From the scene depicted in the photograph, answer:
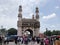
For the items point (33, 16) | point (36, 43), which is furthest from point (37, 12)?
point (36, 43)

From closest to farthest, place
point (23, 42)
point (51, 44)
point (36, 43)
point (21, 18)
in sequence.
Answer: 1. point (51, 44)
2. point (23, 42)
3. point (36, 43)
4. point (21, 18)

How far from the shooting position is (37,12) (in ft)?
272

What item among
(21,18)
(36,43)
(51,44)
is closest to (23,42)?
(36,43)

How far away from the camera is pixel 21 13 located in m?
81.9

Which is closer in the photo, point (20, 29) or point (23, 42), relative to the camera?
point (23, 42)

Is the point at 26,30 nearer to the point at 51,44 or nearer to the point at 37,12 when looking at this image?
the point at 37,12

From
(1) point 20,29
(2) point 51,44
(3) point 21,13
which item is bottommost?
(2) point 51,44

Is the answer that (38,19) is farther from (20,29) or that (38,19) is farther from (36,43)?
(36,43)

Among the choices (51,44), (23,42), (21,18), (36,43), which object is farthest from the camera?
(21,18)

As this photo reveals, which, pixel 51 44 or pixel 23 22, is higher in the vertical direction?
pixel 23 22

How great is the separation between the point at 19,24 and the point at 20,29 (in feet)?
7.39

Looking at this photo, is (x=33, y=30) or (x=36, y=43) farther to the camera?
(x=33, y=30)

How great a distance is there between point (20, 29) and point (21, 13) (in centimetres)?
607

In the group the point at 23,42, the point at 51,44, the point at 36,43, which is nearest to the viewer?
the point at 51,44
